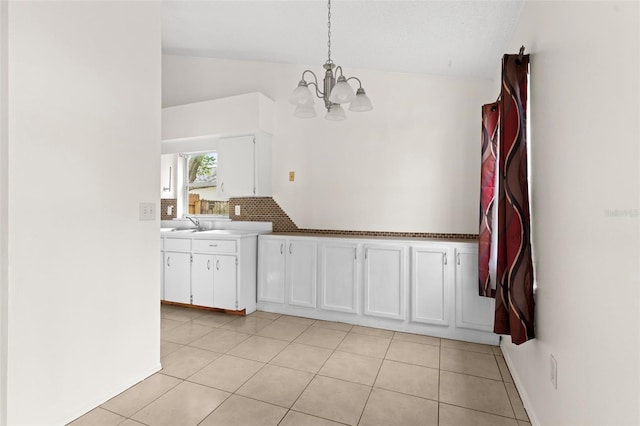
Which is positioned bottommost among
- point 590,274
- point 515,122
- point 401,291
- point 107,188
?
point 401,291

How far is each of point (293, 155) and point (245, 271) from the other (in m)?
1.56

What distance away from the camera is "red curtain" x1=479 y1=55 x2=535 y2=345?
168 centimetres

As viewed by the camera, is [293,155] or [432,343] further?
[293,155]

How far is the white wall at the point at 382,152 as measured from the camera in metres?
3.38

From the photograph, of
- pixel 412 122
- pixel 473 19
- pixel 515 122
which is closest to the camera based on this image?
pixel 515 122

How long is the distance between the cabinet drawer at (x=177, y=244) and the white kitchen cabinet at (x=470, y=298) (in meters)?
2.93

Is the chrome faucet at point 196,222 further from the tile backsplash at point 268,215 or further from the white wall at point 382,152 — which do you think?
the white wall at point 382,152

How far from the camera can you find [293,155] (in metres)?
4.08

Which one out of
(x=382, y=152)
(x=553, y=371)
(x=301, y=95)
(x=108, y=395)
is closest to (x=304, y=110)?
(x=301, y=95)

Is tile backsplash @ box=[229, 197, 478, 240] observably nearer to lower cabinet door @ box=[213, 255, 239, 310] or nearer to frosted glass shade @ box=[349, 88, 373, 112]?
lower cabinet door @ box=[213, 255, 239, 310]

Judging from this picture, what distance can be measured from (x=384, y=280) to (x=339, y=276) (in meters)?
0.47

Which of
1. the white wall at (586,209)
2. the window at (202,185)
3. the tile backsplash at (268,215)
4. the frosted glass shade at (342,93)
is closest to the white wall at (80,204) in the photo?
the frosted glass shade at (342,93)

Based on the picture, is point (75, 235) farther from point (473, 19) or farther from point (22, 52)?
point (473, 19)

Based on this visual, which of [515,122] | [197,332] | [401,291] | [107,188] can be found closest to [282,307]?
[197,332]
